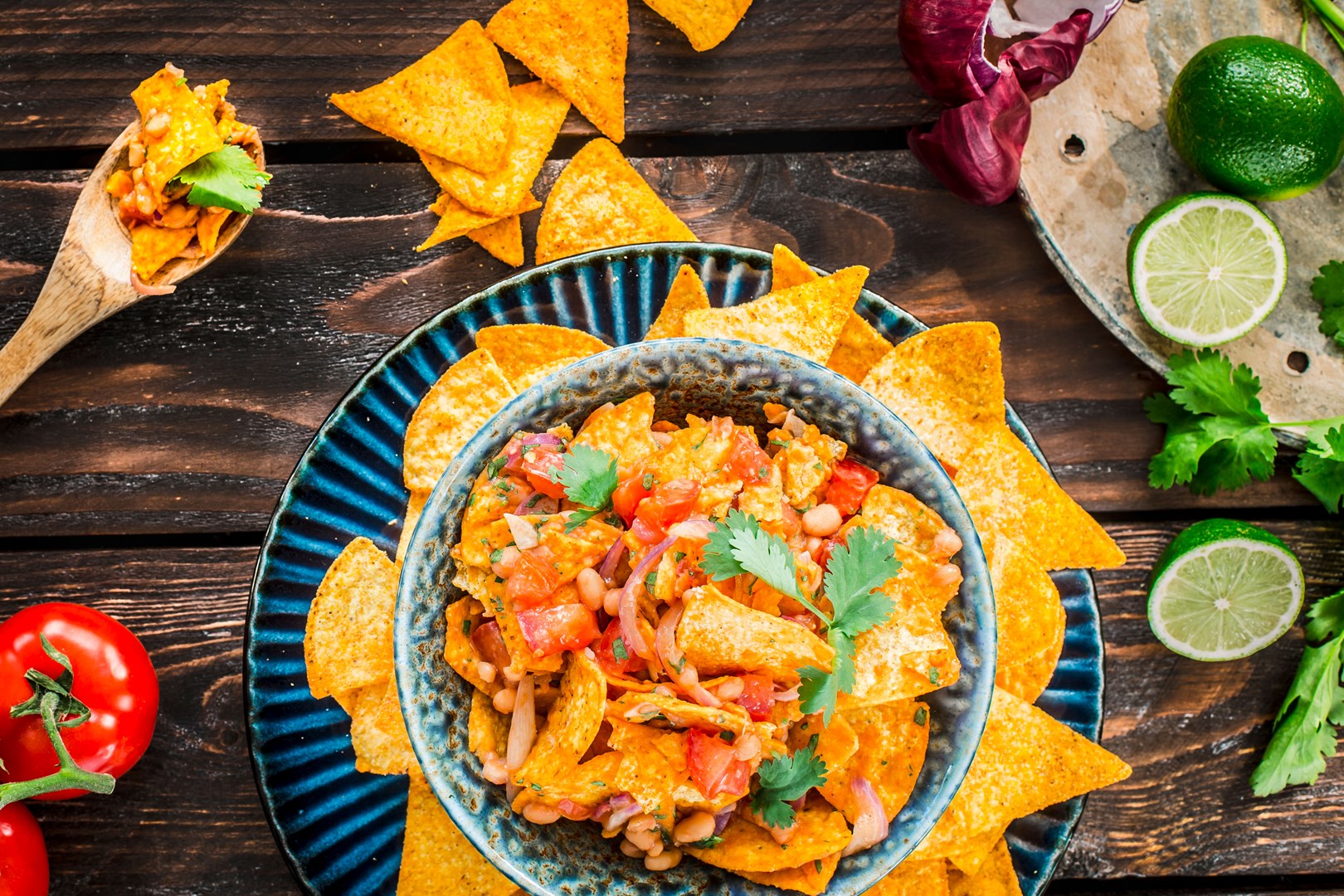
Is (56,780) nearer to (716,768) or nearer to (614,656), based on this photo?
(614,656)

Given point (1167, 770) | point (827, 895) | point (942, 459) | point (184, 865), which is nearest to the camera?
point (827, 895)

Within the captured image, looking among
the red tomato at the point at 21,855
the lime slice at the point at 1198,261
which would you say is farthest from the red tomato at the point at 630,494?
the red tomato at the point at 21,855

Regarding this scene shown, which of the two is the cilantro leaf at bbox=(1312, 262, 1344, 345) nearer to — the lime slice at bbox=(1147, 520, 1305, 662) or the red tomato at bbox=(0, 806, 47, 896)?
the lime slice at bbox=(1147, 520, 1305, 662)

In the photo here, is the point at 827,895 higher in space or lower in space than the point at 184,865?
higher

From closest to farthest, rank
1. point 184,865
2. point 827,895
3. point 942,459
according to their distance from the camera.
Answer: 1. point 827,895
2. point 942,459
3. point 184,865

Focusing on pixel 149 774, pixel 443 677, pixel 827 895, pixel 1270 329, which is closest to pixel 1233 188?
pixel 1270 329

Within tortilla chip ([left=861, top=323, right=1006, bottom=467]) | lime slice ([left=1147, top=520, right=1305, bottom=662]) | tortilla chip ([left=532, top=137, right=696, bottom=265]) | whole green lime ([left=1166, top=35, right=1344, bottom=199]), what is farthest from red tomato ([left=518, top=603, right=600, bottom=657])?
whole green lime ([left=1166, top=35, right=1344, bottom=199])

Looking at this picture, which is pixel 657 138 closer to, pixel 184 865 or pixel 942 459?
pixel 942 459
